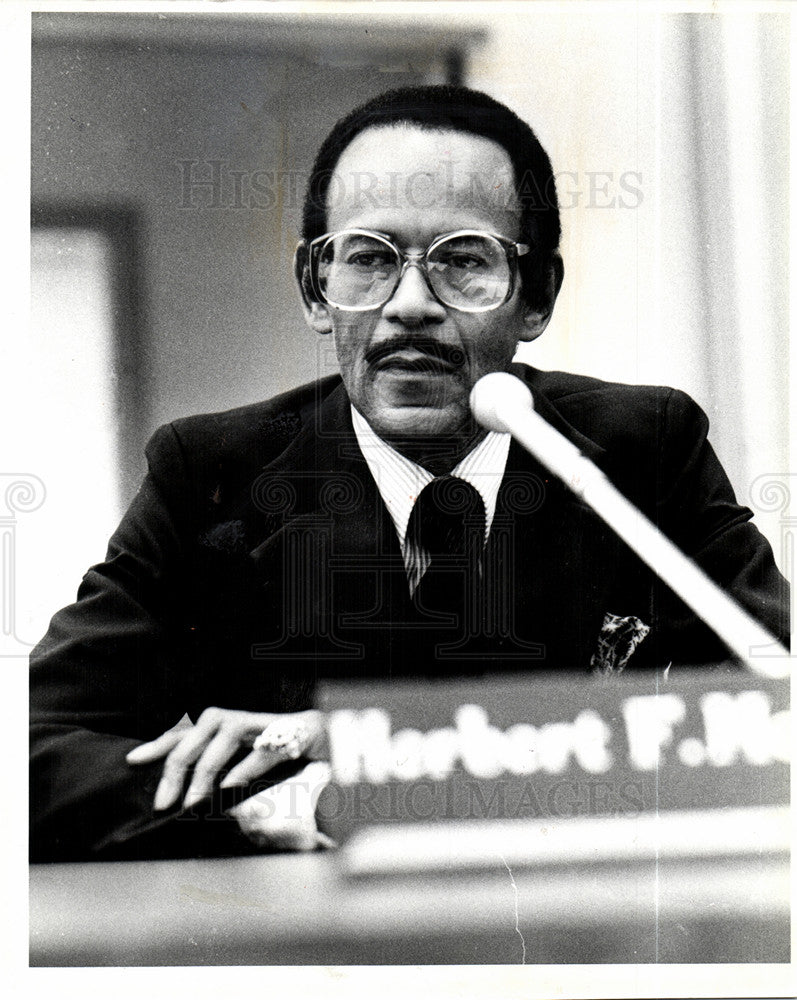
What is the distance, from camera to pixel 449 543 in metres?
3.50

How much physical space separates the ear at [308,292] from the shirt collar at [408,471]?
9.7 inches

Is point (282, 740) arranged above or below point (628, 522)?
below

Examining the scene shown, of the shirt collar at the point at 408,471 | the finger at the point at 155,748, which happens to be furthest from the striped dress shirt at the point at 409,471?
the finger at the point at 155,748

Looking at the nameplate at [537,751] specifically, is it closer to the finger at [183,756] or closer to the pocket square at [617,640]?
the pocket square at [617,640]

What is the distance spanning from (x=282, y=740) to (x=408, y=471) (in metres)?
0.81

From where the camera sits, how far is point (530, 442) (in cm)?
353

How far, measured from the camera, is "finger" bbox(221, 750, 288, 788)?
135 inches

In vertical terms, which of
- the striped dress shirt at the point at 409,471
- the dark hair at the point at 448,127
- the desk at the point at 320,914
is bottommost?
the desk at the point at 320,914

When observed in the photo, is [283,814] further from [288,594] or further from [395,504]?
[395,504]

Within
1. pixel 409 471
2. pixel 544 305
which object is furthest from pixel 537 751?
pixel 544 305

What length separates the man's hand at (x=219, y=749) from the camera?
11.3 ft

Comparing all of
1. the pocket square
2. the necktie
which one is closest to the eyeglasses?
the necktie

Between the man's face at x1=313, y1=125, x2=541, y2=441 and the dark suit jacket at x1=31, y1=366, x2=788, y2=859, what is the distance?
13 centimetres

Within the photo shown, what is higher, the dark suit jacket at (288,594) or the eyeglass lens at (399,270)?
the eyeglass lens at (399,270)
